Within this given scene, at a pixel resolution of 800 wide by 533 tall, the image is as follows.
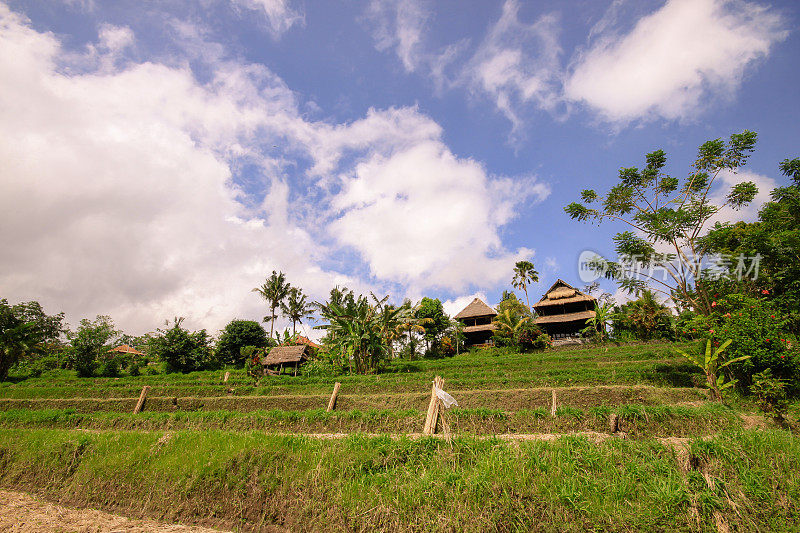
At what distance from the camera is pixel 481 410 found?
9969 millimetres

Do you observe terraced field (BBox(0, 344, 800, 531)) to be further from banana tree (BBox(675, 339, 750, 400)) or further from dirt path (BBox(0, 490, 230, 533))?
banana tree (BBox(675, 339, 750, 400))

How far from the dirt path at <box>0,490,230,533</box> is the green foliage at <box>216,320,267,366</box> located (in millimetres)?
34526

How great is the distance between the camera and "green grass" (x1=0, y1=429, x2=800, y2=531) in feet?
14.6

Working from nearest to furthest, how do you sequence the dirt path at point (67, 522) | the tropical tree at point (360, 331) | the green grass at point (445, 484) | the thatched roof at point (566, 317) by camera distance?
the green grass at point (445, 484)
the dirt path at point (67, 522)
the tropical tree at point (360, 331)
the thatched roof at point (566, 317)

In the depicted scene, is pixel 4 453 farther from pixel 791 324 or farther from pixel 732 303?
pixel 791 324

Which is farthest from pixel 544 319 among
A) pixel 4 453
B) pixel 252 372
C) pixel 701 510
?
pixel 4 453

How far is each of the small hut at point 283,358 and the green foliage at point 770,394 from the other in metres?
30.2

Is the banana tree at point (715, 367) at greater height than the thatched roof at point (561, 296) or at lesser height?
lesser

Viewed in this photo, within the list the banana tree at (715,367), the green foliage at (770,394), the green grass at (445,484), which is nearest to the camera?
the green grass at (445,484)

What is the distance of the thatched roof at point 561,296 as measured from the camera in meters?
34.0

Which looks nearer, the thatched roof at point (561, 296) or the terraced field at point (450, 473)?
the terraced field at point (450, 473)

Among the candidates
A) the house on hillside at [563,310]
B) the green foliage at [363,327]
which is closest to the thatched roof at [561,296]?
the house on hillside at [563,310]

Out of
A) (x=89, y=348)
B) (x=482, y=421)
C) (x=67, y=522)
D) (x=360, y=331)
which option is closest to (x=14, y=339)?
(x=89, y=348)

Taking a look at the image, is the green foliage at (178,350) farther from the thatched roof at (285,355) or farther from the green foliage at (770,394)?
the green foliage at (770,394)
